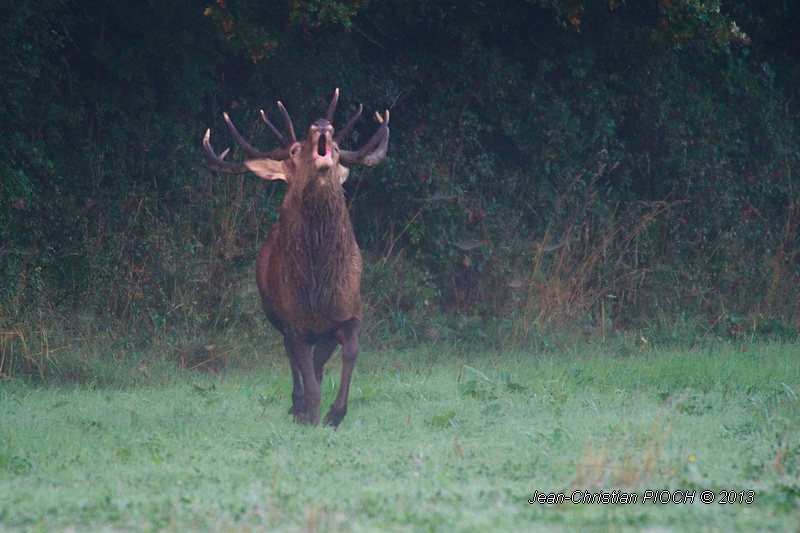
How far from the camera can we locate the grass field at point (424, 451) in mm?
4441

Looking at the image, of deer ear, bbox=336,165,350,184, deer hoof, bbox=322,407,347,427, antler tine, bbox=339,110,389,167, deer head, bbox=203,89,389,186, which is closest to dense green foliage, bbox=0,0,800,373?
antler tine, bbox=339,110,389,167

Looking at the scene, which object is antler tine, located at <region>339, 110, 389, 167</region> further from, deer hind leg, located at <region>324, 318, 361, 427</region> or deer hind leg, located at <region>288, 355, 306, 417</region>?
deer hind leg, located at <region>288, 355, 306, 417</region>

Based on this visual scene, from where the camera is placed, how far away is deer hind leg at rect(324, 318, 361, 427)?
7.04 meters

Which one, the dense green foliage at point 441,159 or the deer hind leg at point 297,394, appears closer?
the deer hind leg at point 297,394

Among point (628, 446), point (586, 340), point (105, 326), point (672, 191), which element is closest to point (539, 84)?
point (672, 191)

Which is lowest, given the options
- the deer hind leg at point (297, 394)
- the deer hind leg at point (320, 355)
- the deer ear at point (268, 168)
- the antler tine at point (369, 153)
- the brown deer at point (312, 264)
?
the deer hind leg at point (297, 394)

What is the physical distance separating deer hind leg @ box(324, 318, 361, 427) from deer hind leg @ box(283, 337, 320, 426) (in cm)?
13

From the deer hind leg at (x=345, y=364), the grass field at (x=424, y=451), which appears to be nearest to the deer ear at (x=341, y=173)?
the deer hind leg at (x=345, y=364)

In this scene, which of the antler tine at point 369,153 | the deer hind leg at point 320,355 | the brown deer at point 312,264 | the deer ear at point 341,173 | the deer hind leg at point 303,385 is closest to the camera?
the deer hind leg at point 303,385

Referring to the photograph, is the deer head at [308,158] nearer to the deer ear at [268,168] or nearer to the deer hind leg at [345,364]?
the deer ear at [268,168]

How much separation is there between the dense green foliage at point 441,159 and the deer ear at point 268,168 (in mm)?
2717

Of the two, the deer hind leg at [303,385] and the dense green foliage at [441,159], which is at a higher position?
the dense green foliage at [441,159]

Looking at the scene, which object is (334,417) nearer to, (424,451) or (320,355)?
(320,355)

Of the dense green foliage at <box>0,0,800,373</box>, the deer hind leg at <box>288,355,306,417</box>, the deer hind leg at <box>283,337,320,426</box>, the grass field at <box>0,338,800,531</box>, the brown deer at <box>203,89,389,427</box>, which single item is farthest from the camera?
the dense green foliage at <box>0,0,800,373</box>
